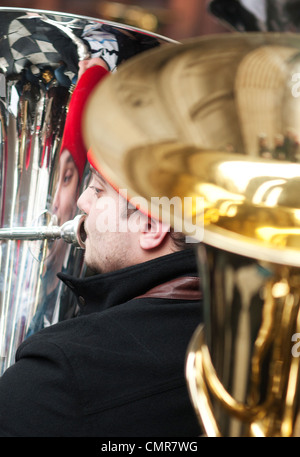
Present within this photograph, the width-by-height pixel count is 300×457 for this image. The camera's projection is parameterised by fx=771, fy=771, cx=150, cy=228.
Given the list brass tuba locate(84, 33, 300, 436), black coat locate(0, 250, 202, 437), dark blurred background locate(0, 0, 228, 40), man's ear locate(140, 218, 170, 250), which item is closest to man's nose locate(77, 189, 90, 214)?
man's ear locate(140, 218, 170, 250)

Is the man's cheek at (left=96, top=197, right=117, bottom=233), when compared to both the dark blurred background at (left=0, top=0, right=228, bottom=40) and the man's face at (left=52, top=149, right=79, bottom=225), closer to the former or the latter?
the man's face at (left=52, top=149, right=79, bottom=225)

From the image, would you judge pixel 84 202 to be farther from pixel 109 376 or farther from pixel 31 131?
pixel 109 376

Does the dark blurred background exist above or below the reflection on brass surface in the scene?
above

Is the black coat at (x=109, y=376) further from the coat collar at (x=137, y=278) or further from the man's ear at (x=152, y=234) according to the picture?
the man's ear at (x=152, y=234)

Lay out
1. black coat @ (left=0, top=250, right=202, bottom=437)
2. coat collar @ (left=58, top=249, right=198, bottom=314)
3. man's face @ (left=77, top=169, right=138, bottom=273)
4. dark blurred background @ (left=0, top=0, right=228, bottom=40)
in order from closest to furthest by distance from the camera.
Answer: black coat @ (left=0, top=250, right=202, bottom=437)
coat collar @ (left=58, top=249, right=198, bottom=314)
man's face @ (left=77, top=169, right=138, bottom=273)
dark blurred background @ (left=0, top=0, right=228, bottom=40)

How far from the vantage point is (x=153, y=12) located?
5250 mm

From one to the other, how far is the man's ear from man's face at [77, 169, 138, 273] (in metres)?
0.02

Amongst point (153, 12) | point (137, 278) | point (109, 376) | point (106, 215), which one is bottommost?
point (109, 376)

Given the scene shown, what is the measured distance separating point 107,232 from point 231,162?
2.34 feet

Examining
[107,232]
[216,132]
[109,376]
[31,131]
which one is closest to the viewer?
[216,132]

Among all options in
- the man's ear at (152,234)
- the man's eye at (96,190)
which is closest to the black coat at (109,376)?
the man's ear at (152,234)

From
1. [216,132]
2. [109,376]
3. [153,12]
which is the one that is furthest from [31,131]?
[153,12]

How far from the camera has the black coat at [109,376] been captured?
135 centimetres

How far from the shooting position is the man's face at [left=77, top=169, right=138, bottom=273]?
5.44 ft
